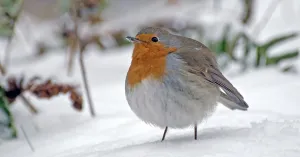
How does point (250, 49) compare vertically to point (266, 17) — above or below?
below

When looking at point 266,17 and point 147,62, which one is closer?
point 147,62

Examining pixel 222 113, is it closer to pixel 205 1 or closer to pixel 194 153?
pixel 194 153

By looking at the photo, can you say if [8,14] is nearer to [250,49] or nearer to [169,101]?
[169,101]

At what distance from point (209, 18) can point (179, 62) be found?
3633 mm

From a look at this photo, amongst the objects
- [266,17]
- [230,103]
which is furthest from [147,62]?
[266,17]

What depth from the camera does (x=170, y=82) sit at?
2748 mm

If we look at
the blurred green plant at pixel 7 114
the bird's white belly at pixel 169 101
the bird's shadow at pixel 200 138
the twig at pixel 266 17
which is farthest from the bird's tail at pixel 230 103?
the twig at pixel 266 17

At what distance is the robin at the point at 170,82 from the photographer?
108 inches

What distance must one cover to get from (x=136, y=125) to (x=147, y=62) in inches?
33.8

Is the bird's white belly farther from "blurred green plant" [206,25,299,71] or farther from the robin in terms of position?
"blurred green plant" [206,25,299,71]

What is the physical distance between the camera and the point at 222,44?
5082 mm

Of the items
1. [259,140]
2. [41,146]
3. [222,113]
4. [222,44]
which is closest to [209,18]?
[222,44]

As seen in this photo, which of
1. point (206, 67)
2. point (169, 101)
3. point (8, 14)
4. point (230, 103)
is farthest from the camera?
point (8, 14)

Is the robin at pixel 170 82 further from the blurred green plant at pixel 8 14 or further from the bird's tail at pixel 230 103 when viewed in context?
the blurred green plant at pixel 8 14
